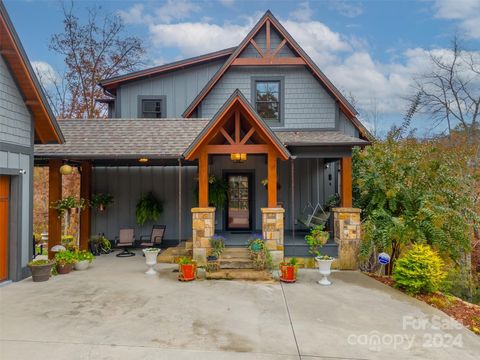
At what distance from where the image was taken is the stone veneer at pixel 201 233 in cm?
790

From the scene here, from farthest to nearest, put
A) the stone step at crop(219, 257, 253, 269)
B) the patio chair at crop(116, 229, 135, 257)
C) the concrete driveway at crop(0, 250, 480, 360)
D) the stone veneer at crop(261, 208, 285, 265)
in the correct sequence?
the patio chair at crop(116, 229, 135, 257)
the stone veneer at crop(261, 208, 285, 265)
the stone step at crop(219, 257, 253, 269)
the concrete driveway at crop(0, 250, 480, 360)

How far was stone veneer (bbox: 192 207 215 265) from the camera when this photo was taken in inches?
311

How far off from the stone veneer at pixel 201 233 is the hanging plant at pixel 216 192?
2.15m

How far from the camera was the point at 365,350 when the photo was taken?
4152 millimetres

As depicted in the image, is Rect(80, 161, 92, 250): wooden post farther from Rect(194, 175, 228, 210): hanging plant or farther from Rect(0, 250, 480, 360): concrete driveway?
Rect(194, 175, 228, 210): hanging plant

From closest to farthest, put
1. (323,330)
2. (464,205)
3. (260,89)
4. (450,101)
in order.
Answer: (323,330), (464,205), (260,89), (450,101)

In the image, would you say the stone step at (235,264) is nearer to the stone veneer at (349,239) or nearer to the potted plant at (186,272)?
the potted plant at (186,272)

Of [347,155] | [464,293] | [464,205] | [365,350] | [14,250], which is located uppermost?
[347,155]

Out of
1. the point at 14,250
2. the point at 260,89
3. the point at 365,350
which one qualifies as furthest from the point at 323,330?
the point at 260,89

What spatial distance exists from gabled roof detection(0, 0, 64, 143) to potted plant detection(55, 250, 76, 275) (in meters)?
2.94

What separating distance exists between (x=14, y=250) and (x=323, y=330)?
22.1 feet

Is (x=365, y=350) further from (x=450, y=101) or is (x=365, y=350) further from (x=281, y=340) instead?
(x=450, y=101)

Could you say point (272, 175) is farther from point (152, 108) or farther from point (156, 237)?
point (152, 108)

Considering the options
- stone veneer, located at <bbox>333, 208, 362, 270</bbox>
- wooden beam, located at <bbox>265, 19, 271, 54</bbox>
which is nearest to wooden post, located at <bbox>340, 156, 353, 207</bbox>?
stone veneer, located at <bbox>333, 208, 362, 270</bbox>
